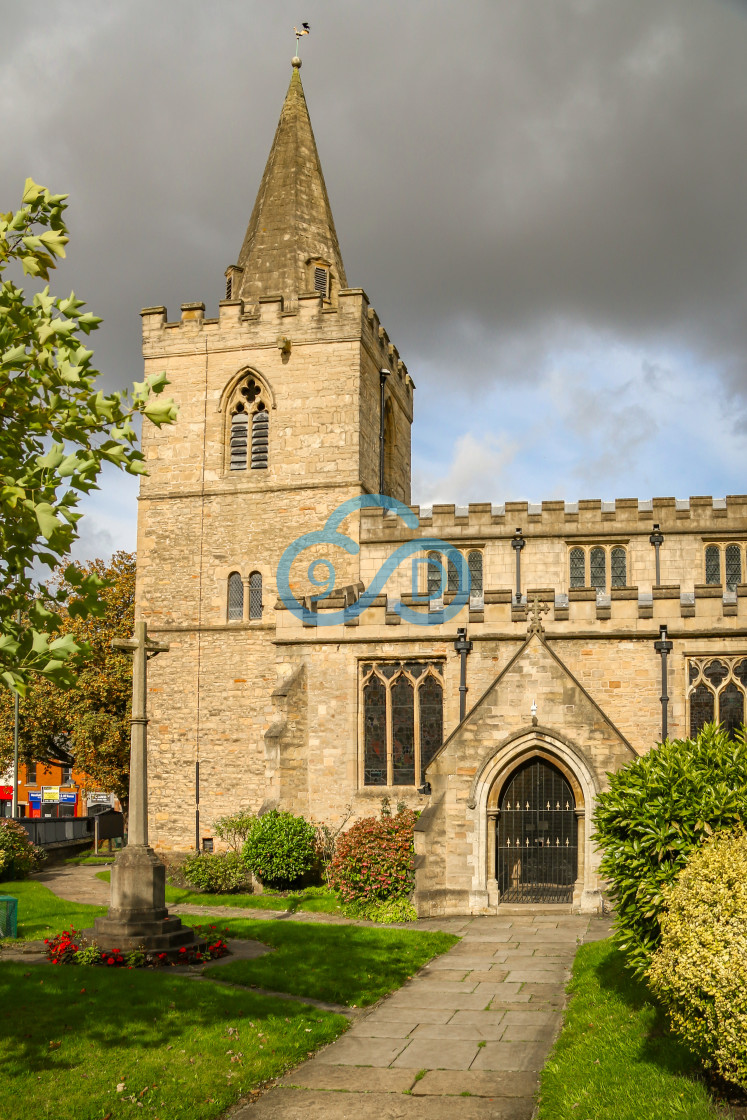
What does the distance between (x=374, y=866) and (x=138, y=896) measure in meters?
5.67

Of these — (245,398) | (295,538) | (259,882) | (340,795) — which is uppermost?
(245,398)

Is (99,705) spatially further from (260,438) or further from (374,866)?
(374,866)

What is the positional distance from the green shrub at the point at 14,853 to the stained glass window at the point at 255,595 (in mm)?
7555

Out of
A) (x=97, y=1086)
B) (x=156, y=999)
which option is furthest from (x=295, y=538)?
(x=97, y=1086)

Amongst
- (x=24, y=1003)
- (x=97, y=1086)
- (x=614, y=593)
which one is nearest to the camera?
(x=97, y=1086)

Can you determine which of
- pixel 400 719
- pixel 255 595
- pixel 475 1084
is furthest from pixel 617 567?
pixel 475 1084

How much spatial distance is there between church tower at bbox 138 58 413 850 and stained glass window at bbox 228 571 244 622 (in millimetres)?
38

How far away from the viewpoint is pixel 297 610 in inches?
862

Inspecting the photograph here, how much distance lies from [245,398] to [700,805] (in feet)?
67.9

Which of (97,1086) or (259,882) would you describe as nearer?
(97,1086)

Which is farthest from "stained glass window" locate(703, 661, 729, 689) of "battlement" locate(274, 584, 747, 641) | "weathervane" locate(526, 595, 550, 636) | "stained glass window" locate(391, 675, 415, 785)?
"stained glass window" locate(391, 675, 415, 785)

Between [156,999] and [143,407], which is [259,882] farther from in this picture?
[143,407]

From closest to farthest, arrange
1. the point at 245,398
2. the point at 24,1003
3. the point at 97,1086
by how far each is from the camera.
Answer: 1. the point at 97,1086
2. the point at 24,1003
3. the point at 245,398

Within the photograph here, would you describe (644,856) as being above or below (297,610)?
below
